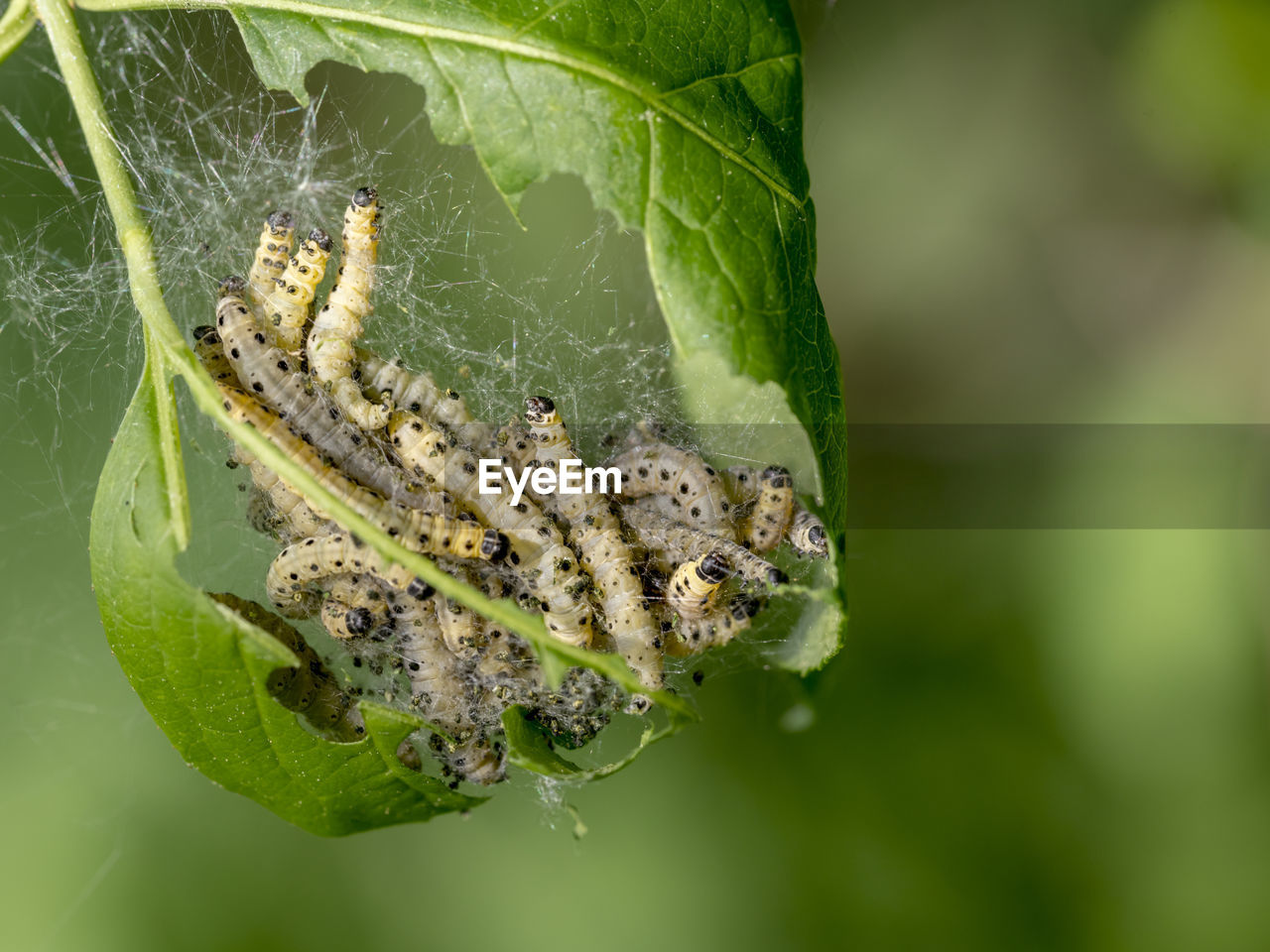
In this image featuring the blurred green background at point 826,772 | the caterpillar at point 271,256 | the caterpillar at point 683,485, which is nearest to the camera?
the caterpillar at point 271,256

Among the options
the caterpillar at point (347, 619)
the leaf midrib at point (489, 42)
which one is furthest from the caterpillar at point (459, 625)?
the leaf midrib at point (489, 42)

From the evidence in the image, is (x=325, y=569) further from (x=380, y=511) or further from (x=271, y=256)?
(x=271, y=256)

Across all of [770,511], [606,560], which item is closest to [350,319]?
[606,560]

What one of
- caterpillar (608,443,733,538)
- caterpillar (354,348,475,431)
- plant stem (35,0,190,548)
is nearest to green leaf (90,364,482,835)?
plant stem (35,0,190,548)

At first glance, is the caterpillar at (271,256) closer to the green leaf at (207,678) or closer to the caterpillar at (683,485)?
the green leaf at (207,678)

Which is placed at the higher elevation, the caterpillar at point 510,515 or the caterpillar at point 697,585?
the caterpillar at point 510,515

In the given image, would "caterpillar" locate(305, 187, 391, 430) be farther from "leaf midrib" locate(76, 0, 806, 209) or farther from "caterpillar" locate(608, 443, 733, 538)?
"caterpillar" locate(608, 443, 733, 538)
